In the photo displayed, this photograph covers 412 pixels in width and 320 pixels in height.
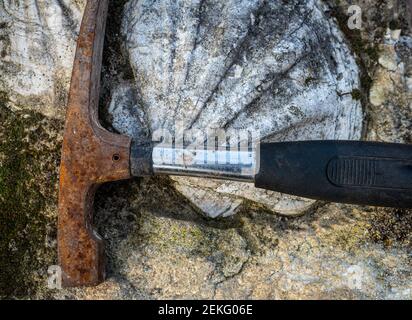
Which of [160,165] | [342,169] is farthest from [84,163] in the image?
[342,169]

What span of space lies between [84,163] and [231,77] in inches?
27.0

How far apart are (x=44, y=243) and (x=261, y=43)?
1.24 m

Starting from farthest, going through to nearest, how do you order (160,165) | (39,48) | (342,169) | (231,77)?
(39,48), (231,77), (160,165), (342,169)

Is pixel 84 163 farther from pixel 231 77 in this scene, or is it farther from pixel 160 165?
pixel 231 77

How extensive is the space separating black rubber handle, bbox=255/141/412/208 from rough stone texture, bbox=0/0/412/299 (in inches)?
14.9

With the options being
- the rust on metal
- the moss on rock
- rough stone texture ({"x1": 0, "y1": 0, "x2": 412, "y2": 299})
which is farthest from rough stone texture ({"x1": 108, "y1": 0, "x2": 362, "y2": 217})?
the moss on rock

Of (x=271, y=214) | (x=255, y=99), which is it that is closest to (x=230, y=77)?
(x=255, y=99)

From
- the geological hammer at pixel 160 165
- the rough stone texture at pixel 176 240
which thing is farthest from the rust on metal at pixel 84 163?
the rough stone texture at pixel 176 240

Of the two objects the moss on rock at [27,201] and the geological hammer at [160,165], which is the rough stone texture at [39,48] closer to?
the moss on rock at [27,201]

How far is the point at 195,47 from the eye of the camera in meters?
2.29

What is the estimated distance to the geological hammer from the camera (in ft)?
6.59

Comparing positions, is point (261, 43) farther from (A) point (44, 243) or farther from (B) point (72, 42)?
(A) point (44, 243)

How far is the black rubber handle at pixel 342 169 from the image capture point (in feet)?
6.54

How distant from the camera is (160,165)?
6.95ft
